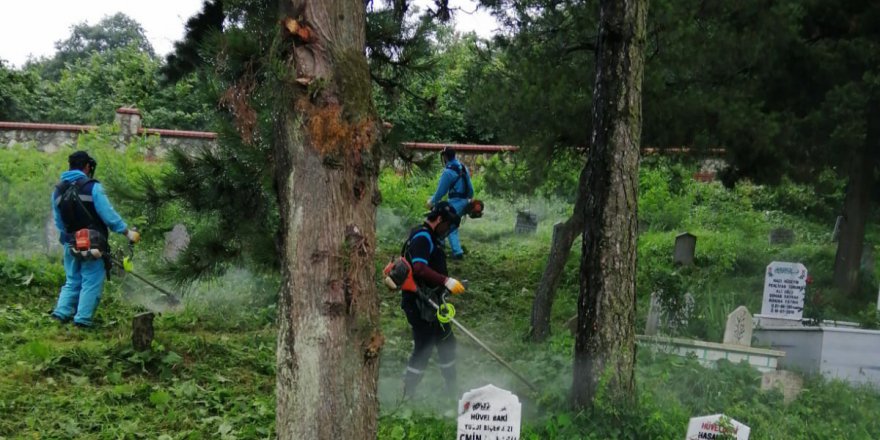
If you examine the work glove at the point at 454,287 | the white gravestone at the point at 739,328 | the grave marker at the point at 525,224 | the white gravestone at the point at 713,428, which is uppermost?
the work glove at the point at 454,287

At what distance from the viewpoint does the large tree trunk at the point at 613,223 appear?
647cm

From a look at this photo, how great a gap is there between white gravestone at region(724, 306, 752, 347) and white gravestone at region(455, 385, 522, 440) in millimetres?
3602

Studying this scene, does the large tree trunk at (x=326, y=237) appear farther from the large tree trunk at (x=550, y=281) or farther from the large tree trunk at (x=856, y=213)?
the large tree trunk at (x=856, y=213)

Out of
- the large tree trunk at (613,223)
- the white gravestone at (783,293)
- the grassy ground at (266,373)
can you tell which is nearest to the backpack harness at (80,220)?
the grassy ground at (266,373)

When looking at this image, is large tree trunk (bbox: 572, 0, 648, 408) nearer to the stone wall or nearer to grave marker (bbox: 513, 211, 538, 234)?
grave marker (bbox: 513, 211, 538, 234)

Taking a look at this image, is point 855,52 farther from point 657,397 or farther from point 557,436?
point 557,436

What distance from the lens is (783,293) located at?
32.1 feet

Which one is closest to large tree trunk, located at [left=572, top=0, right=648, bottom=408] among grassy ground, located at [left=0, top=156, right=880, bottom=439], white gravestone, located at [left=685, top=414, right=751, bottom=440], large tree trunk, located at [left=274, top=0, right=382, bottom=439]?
grassy ground, located at [left=0, top=156, right=880, bottom=439]

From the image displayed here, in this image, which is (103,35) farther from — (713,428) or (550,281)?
(713,428)

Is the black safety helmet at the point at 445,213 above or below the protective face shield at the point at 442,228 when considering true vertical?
above

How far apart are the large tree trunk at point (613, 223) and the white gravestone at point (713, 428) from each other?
64cm

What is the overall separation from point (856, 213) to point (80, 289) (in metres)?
9.92

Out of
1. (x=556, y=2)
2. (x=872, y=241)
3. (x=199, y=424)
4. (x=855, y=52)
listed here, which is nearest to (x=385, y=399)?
(x=199, y=424)

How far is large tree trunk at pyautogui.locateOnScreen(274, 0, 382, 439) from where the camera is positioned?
416cm
